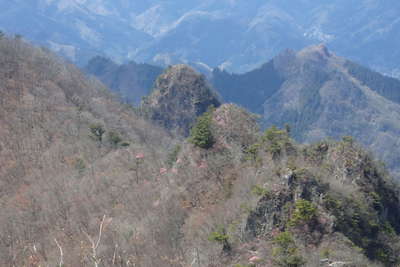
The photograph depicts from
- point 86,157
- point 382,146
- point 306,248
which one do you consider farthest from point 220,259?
point 382,146

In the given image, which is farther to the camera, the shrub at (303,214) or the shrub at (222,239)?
the shrub at (303,214)

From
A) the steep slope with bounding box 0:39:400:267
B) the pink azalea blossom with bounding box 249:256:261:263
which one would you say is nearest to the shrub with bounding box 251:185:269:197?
the steep slope with bounding box 0:39:400:267

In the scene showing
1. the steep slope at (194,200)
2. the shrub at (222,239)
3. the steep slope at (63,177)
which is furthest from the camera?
the steep slope at (63,177)

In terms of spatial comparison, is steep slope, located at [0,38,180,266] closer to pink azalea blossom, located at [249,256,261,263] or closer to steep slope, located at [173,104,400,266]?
steep slope, located at [173,104,400,266]

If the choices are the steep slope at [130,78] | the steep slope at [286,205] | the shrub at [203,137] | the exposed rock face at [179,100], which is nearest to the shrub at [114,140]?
the steep slope at [286,205]

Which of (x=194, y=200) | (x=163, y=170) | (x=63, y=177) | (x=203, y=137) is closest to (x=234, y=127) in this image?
(x=203, y=137)

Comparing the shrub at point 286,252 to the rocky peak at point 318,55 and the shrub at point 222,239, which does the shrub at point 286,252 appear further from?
the rocky peak at point 318,55

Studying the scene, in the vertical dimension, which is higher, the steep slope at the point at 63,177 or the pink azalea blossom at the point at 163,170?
the pink azalea blossom at the point at 163,170

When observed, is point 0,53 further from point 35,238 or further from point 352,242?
point 352,242
